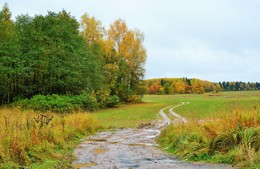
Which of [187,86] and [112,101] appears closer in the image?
[112,101]

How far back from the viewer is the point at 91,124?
23.5 m

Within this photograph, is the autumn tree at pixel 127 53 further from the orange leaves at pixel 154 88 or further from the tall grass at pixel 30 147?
A: the orange leaves at pixel 154 88

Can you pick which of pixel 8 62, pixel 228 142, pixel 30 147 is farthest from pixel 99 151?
pixel 8 62

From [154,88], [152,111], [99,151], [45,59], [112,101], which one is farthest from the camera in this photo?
[154,88]

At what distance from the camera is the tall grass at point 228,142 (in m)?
9.10

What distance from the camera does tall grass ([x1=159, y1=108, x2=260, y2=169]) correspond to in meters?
9.10

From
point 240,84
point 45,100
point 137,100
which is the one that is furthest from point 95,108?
point 240,84

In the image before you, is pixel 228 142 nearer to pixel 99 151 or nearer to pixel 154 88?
pixel 99 151

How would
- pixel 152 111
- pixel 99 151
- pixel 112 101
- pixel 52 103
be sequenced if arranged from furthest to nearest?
1. pixel 112 101
2. pixel 152 111
3. pixel 52 103
4. pixel 99 151

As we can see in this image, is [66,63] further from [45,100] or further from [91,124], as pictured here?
[91,124]

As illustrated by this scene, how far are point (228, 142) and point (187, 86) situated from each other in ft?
448

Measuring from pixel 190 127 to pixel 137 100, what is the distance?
55.2 m

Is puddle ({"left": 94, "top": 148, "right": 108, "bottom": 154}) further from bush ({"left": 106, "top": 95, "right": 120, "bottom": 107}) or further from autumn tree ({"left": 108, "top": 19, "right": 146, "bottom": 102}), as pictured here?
autumn tree ({"left": 108, "top": 19, "right": 146, "bottom": 102})

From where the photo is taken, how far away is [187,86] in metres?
145
